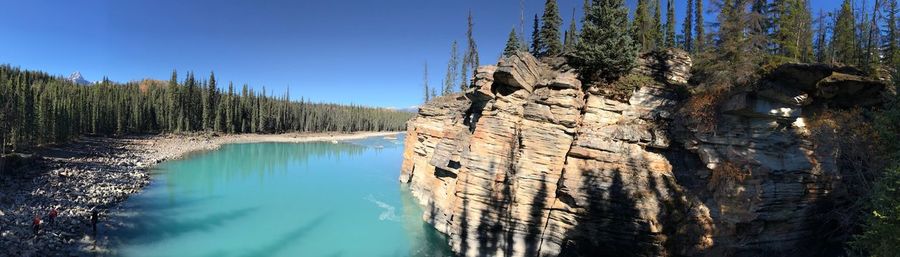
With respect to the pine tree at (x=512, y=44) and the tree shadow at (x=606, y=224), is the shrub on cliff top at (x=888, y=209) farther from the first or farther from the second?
the pine tree at (x=512, y=44)

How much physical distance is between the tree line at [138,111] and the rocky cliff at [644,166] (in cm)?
4399

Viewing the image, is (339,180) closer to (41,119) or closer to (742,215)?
(742,215)

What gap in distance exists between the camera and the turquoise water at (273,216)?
66.0ft

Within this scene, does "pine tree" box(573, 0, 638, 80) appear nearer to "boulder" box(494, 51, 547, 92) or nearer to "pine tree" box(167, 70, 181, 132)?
"boulder" box(494, 51, 547, 92)

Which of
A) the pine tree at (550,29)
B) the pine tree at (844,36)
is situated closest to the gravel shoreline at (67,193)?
the pine tree at (550,29)

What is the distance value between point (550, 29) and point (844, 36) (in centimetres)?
2519

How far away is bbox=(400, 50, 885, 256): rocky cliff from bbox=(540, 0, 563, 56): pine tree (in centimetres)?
2480

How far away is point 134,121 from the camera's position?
271ft

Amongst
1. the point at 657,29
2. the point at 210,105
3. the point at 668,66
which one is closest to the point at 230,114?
the point at 210,105

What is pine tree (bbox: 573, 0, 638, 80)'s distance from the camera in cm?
1903

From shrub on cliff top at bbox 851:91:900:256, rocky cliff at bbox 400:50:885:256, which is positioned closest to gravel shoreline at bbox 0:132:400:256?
rocky cliff at bbox 400:50:885:256

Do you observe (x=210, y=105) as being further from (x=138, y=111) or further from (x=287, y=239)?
(x=287, y=239)

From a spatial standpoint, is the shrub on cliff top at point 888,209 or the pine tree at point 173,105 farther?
the pine tree at point 173,105

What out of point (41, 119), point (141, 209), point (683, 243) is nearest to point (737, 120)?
point (683, 243)
